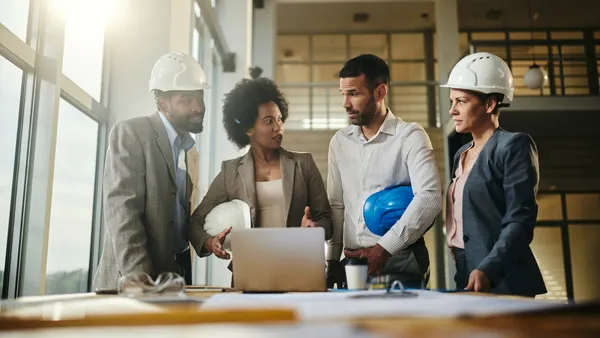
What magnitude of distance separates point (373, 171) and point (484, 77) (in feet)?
2.12

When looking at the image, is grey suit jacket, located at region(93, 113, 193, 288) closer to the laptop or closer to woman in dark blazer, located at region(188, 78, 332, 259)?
woman in dark blazer, located at region(188, 78, 332, 259)

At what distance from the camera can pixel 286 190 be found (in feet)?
8.41

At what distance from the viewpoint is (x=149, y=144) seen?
8.09 feet

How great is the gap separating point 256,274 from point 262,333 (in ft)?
3.46

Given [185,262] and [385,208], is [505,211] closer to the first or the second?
[385,208]

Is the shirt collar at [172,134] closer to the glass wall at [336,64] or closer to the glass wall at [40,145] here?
the glass wall at [40,145]

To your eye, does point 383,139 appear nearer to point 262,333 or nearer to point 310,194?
point 310,194

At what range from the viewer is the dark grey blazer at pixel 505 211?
204 centimetres

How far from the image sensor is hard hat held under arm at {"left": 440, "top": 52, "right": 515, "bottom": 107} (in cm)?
250

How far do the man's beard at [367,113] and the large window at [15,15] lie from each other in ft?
5.00

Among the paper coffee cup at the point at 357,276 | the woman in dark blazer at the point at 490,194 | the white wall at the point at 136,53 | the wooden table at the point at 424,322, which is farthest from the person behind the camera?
the white wall at the point at 136,53

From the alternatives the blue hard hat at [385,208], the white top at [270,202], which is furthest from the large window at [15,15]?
the blue hard hat at [385,208]

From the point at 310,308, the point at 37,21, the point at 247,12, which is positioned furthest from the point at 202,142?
the point at 310,308

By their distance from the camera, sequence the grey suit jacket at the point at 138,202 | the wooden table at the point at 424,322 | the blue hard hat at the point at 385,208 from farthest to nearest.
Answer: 1. the blue hard hat at the point at 385,208
2. the grey suit jacket at the point at 138,202
3. the wooden table at the point at 424,322
